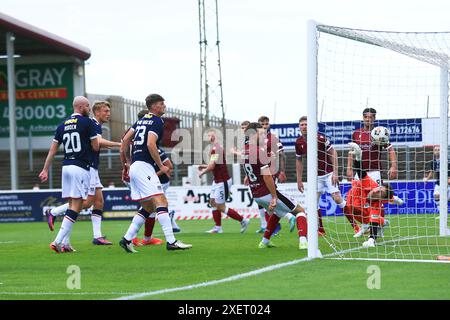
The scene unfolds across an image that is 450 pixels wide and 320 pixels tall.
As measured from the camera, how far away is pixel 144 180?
495 inches

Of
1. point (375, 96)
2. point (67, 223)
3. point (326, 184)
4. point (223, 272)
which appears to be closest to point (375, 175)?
point (375, 96)

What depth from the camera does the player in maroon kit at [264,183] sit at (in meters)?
12.5

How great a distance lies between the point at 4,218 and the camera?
29.2m

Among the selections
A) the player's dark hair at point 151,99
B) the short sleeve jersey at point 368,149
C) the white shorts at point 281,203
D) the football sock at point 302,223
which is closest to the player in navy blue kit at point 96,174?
the player's dark hair at point 151,99

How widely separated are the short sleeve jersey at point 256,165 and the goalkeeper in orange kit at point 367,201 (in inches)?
68.5

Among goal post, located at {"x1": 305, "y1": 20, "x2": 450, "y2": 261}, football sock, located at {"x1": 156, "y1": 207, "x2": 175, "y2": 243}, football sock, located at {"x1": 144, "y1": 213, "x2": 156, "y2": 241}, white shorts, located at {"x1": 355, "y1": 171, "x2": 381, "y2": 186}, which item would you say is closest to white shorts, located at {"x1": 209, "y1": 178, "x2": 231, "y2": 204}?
goal post, located at {"x1": 305, "y1": 20, "x2": 450, "y2": 261}

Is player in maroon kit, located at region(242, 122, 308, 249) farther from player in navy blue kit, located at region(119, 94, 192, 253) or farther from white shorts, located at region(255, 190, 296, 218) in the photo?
player in navy blue kit, located at region(119, 94, 192, 253)

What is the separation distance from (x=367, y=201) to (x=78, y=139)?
4.73 metres

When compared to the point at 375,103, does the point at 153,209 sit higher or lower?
lower

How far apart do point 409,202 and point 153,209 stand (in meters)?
12.0

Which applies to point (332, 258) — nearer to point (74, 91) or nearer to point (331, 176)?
point (331, 176)

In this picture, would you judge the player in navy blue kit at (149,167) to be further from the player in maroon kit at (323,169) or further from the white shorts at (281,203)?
the player in maroon kit at (323,169)
